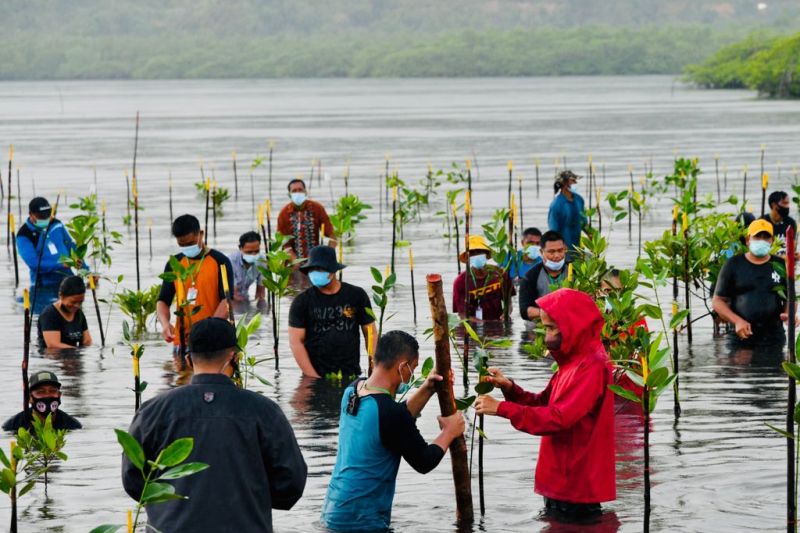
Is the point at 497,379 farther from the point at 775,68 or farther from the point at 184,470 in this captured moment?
the point at 775,68

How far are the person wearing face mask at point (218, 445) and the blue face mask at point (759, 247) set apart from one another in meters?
8.05

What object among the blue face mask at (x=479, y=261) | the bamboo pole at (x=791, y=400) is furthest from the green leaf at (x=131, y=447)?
the blue face mask at (x=479, y=261)

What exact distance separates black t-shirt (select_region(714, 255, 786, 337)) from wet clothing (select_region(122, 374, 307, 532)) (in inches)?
322

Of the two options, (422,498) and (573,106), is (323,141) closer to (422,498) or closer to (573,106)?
(573,106)

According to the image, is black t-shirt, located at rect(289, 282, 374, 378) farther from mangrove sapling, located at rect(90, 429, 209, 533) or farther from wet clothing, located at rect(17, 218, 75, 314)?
wet clothing, located at rect(17, 218, 75, 314)

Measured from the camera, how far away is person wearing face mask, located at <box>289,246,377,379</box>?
1196 centimetres

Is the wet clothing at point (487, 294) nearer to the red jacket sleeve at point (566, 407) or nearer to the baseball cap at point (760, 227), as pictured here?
the baseball cap at point (760, 227)

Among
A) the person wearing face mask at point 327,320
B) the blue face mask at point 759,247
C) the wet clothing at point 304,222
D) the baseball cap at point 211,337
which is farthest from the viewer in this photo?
the wet clothing at point 304,222

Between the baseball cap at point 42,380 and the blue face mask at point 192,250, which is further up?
the blue face mask at point 192,250

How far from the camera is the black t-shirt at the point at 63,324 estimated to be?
15.0 metres

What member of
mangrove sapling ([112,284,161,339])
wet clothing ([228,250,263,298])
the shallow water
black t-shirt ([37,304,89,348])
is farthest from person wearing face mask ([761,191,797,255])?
black t-shirt ([37,304,89,348])

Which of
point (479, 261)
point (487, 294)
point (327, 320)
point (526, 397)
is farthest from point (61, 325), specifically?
point (526, 397)

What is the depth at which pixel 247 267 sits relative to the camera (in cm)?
1922

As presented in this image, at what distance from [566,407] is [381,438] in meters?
0.99
